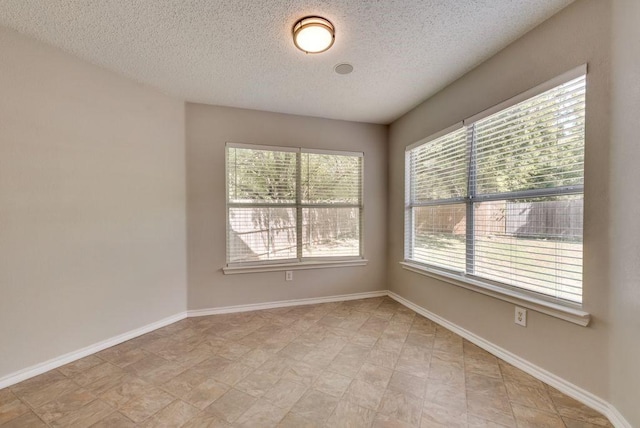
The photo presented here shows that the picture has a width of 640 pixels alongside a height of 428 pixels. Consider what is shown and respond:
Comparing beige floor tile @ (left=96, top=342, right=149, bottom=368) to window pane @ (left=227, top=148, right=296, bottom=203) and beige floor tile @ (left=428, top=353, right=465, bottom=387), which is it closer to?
window pane @ (left=227, top=148, right=296, bottom=203)

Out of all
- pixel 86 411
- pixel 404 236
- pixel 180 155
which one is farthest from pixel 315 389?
pixel 180 155

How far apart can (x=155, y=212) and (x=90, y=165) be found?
27.6 inches

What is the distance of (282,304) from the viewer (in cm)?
348

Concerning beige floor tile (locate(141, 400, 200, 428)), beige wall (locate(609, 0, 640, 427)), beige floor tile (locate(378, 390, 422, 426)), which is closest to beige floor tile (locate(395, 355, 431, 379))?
beige floor tile (locate(378, 390, 422, 426))

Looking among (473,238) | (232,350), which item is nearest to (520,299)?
(473,238)

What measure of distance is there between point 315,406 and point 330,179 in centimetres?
263

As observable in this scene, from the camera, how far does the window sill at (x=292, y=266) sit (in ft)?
10.8

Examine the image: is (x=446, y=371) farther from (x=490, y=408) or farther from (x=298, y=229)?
(x=298, y=229)

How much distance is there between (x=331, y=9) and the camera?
1.74 m

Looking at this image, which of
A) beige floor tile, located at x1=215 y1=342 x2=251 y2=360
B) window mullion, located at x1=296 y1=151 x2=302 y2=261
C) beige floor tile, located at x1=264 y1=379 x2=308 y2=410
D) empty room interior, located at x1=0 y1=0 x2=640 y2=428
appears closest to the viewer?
empty room interior, located at x1=0 y1=0 x2=640 y2=428

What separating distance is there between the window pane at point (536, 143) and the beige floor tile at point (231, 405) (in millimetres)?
2473

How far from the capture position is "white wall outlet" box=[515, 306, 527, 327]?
2.01 metres

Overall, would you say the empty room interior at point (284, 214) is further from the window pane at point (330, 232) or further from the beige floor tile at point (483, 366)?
the window pane at point (330, 232)

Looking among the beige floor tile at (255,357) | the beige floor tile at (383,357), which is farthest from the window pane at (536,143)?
the beige floor tile at (255,357)
